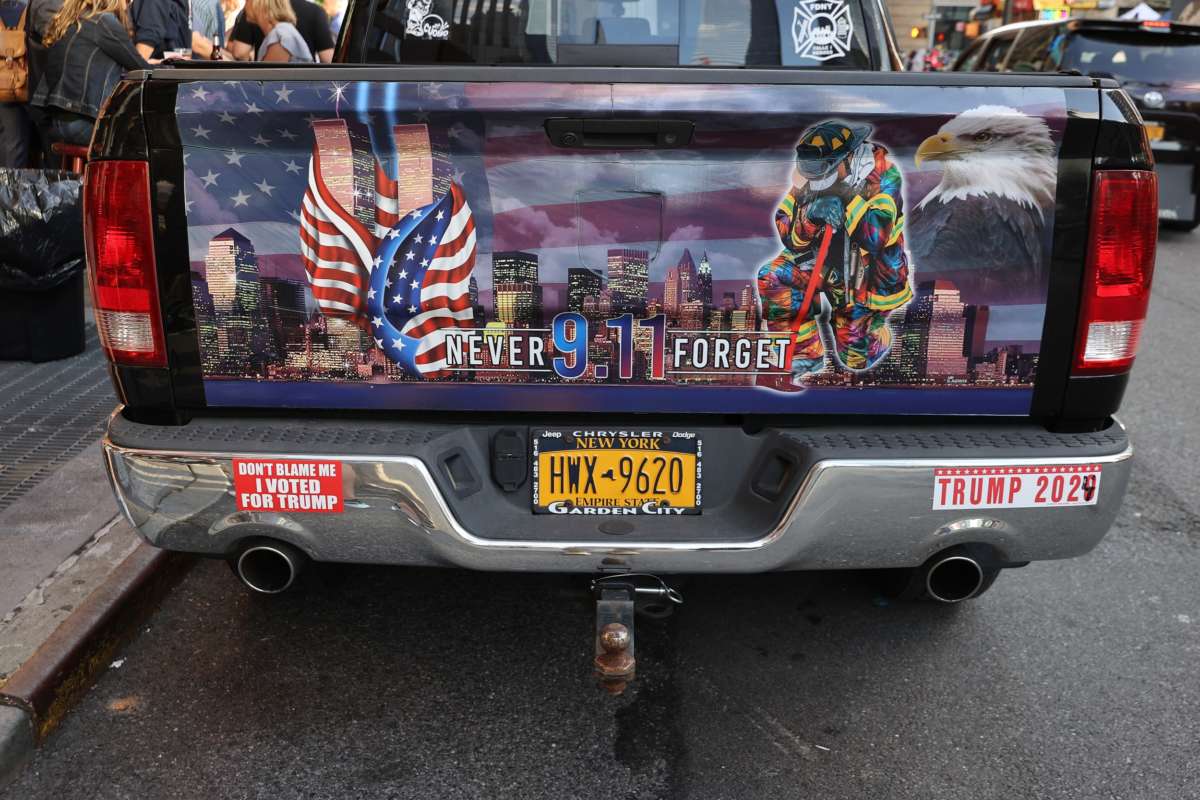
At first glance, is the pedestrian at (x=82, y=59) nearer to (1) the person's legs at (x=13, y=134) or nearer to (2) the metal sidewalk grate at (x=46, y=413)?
(1) the person's legs at (x=13, y=134)

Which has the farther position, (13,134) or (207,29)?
(207,29)

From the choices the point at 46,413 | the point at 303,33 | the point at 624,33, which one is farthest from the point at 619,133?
the point at 303,33

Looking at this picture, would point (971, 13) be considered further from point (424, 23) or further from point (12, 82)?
point (424, 23)

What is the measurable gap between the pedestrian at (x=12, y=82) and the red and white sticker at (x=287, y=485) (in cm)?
545

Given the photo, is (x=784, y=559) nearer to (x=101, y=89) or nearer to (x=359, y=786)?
(x=359, y=786)

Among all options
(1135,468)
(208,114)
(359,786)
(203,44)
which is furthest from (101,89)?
(1135,468)

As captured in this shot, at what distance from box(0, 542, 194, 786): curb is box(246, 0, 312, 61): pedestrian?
447cm

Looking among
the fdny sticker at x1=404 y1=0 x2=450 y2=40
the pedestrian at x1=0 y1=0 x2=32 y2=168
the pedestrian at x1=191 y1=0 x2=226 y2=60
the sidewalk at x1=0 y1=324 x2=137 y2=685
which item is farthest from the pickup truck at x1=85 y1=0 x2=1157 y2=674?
the pedestrian at x1=191 y1=0 x2=226 y2=60

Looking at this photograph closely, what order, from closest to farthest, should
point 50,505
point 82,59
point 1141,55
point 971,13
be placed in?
point 50,505 → point 82,59 → point 1141,55 → point 971,13

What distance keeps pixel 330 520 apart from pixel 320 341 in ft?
1.45

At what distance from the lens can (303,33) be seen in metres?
8.00

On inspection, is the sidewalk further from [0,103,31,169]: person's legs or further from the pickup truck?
[0,103,31,169]: person's legs

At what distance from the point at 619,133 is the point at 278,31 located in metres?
5.51

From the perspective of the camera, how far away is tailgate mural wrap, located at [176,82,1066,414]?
2449 millimetres
